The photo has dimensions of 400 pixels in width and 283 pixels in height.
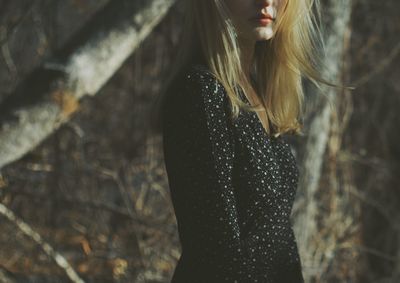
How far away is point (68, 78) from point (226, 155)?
4.42ft

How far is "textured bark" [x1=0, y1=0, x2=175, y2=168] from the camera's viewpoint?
305 centimetres

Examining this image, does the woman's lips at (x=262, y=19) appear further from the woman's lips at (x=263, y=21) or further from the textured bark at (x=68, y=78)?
the textured bark at (x=68, y=78)

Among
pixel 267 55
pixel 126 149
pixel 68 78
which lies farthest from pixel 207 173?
pixel 126 149

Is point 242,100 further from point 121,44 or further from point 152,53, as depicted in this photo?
point 152,53

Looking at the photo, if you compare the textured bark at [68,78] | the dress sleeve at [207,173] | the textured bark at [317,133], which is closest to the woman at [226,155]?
the dress sleeve at [207,173]

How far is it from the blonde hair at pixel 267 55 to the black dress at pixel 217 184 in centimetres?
6

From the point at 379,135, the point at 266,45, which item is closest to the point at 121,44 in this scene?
the point at 266,45

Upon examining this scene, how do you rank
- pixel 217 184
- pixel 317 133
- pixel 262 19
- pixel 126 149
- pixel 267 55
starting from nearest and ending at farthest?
pixel 217 184 → pixel 262 19 → pixel 267 55 → pixel 317 133 → pixel 126 149

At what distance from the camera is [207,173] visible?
1878 millimetres

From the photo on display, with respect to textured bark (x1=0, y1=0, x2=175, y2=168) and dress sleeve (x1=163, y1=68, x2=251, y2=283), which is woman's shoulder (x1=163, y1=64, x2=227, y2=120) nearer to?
dress sleeve (x1=163, y1=68, x2=251, y2=283)

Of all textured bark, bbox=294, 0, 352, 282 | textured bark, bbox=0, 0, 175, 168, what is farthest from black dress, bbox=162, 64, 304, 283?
textured bark, bbox=294, 0, 352, 282

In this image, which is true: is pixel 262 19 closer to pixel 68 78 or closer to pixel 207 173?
pixel 207 173

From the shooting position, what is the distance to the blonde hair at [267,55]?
199 cm

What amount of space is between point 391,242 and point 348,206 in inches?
41.4
